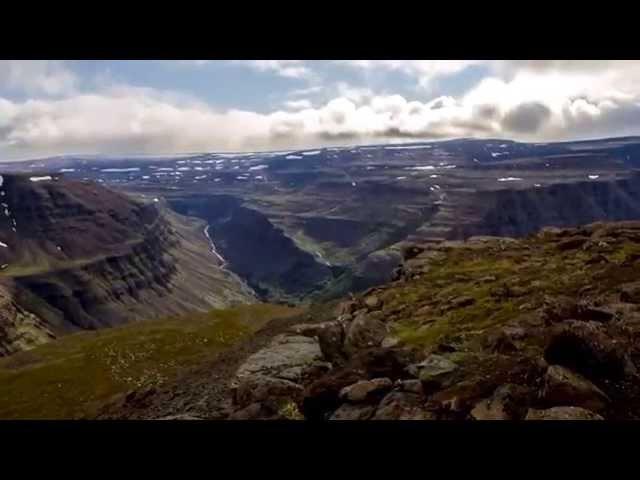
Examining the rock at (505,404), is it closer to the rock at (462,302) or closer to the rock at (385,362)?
the rock at (385,362)

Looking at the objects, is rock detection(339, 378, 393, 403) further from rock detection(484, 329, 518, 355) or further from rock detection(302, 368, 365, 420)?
rock detection(484, 329, 518, 355)

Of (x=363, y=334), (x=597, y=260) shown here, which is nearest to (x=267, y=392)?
(x=363, y=334)

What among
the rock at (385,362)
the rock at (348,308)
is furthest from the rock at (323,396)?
the rock at (348,308)

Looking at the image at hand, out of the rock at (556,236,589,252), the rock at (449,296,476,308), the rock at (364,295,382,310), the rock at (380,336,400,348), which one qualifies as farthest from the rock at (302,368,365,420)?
the rock at (556,236,589,252)

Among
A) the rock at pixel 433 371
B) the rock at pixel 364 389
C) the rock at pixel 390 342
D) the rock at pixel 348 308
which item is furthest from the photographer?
the rock at pixel 348 308

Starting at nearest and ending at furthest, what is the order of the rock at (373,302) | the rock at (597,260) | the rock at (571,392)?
the rock at (571,392) < the rock at (597,260) < the rock at (373,302)

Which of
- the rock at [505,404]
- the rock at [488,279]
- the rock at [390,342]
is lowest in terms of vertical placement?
the rock at [488,279]

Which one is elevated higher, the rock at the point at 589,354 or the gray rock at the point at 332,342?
the rock at the point at 589,354
